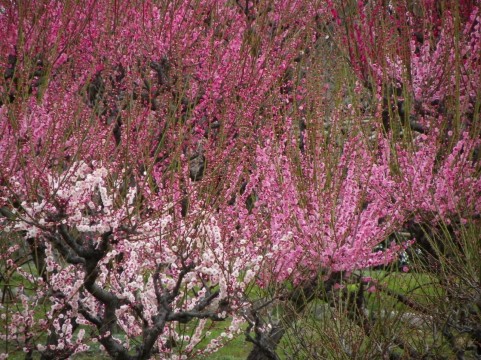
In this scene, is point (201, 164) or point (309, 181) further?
point (201, 164)

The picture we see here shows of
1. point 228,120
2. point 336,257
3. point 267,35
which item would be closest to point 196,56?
point 228,120

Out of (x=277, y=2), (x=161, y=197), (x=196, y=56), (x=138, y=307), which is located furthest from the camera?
(x=277, y=2)

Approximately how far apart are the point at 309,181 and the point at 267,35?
22.3 ft

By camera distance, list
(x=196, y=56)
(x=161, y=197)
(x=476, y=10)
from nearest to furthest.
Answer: (x=161, y=197) < (x=476, y=10) < (x=196, y=56)

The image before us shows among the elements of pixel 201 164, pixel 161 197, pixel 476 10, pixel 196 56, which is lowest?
pixel 201 164

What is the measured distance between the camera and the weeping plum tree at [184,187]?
677 centimetres

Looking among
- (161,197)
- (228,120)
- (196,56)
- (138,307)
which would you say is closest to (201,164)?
(228,120)

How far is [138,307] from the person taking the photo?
277 inches

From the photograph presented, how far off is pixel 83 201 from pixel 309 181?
3.15 meters

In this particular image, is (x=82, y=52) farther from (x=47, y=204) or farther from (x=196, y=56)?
(x=47, y=204)

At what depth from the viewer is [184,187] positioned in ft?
27.2

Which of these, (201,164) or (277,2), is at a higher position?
(277,2)

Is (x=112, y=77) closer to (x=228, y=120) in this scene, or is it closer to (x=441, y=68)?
(x=228, y=120)

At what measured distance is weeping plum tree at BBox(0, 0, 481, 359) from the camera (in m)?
6.77
